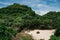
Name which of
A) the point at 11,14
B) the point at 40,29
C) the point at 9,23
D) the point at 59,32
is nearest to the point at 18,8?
the point at 11,14

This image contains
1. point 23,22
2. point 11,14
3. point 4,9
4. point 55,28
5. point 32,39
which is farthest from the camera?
point 4,9

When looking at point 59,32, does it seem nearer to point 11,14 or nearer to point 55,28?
point 55,28

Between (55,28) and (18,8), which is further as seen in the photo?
(18,8)

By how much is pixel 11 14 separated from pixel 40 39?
16.2 metres

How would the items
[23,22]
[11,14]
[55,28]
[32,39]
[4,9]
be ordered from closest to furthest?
[32,39] < [55,28] < [23,22] < [11,14] < [4,9]

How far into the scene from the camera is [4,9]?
48938mm

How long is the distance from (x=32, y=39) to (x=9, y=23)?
7392mm

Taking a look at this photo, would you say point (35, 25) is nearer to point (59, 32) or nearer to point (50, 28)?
point (50, 28)

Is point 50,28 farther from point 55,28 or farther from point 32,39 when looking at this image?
point 32,39

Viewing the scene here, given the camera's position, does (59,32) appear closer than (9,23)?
Yes

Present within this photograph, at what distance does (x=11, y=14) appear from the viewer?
4581 cm

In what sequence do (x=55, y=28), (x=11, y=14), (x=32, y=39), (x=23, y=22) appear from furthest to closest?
(x=11, y=14), (x=23, y=22), (x=55, y=28), (x=32, y=39)

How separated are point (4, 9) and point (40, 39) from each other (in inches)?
778

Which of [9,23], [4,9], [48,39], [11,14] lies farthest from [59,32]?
[4,9]
